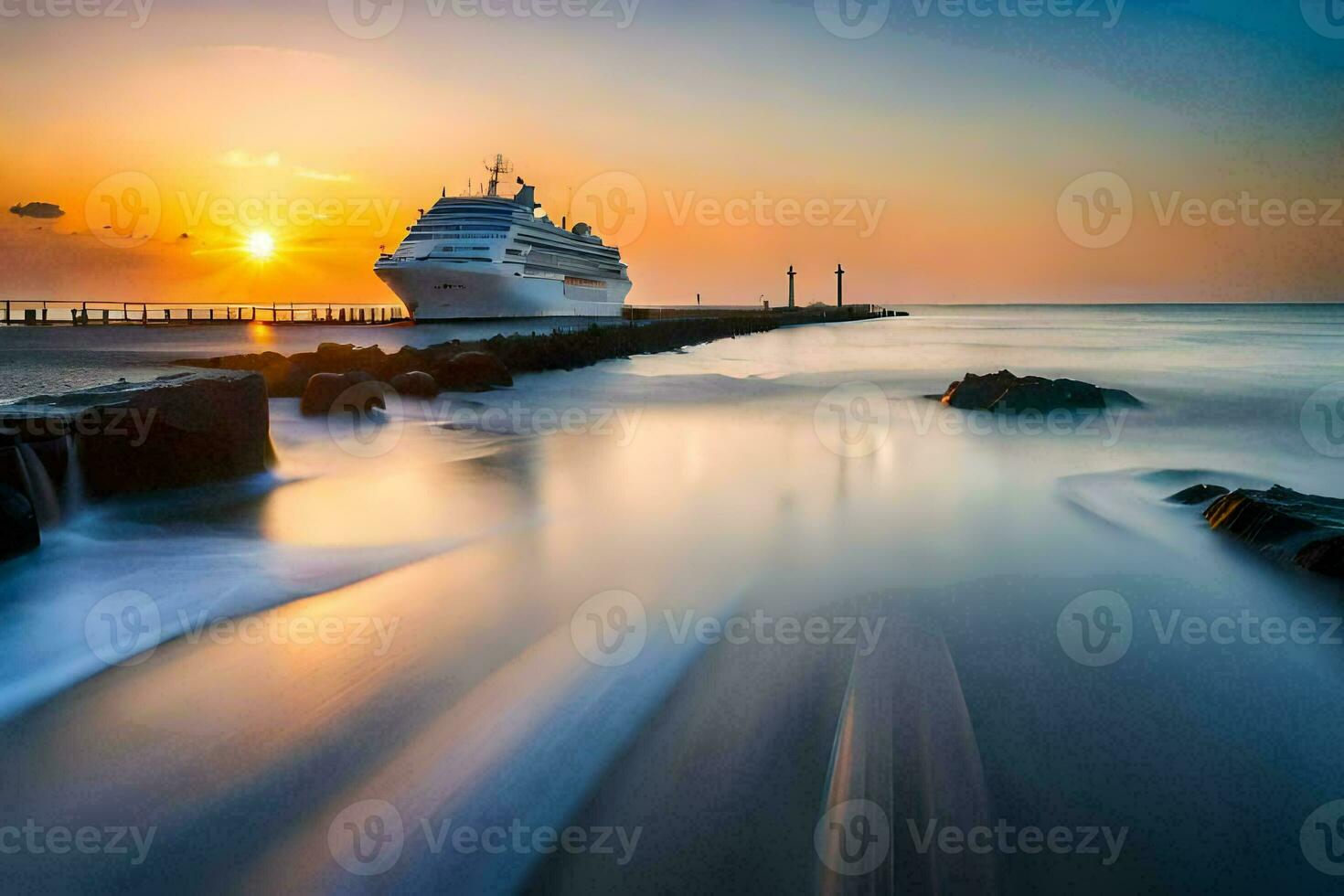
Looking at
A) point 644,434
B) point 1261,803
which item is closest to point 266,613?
point 1261,803

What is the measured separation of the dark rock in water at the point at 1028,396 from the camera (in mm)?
11781

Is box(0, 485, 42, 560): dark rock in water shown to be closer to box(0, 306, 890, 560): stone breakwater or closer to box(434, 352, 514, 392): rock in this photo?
box(0, 306, 890, 560): stone breakwater

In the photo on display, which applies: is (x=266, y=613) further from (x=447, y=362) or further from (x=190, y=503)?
(x=447, y=362)

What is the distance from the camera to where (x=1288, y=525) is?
195 inches

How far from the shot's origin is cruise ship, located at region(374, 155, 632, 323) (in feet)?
191

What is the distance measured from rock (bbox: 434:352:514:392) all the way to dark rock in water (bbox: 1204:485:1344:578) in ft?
39.2

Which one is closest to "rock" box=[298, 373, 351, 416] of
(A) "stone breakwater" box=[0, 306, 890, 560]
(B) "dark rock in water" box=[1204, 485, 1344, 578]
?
(A) "stone breakwater" box=[0, 306, 890, 560]

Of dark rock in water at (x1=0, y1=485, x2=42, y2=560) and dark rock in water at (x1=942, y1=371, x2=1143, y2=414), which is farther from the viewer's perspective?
dark rock in water at (x1=942, y1=371, x2=1143, y2=414)

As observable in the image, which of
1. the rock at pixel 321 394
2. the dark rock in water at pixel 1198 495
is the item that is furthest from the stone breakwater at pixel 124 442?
the dark rock in water at pixel 1198 495

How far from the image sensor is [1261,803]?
2.46 m

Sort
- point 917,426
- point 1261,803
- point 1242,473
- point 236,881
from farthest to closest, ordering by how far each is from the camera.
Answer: point 917,426 < point 1242,473 < point 1261,803 < point 236,881

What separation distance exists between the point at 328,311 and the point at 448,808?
69158 millimetres

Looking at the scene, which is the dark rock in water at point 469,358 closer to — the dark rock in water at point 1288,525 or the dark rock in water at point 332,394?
the dark rock in water at point 332,394

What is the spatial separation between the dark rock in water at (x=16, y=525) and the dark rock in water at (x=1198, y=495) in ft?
24.8
